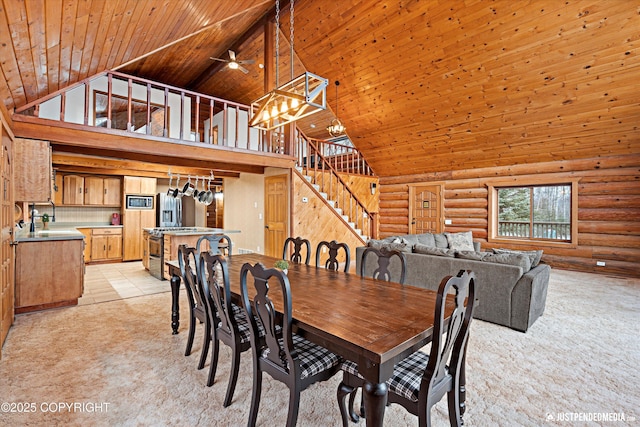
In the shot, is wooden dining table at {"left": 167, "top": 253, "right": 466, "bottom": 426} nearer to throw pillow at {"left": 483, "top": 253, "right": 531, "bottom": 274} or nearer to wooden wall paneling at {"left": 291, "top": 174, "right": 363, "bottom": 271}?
throw pillow at {"left": 483, "top": 253, "right": 531, "bottom": 274}

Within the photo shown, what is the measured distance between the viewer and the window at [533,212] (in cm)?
710

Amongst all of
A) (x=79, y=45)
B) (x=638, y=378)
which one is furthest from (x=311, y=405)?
(x=79, y=45)

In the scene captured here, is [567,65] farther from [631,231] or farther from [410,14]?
[631,231]

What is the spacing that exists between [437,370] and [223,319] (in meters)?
1.51

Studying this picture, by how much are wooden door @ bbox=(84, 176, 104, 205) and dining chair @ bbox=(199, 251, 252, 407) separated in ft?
22.4

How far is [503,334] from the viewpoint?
335 cm

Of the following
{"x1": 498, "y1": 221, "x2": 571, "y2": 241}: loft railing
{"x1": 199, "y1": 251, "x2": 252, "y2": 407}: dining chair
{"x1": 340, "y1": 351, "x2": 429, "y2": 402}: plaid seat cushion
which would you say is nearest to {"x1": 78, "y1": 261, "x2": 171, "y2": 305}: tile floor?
{"x1": 199, "y1": 251, "x2": 252, "y2": 407}: dining chair

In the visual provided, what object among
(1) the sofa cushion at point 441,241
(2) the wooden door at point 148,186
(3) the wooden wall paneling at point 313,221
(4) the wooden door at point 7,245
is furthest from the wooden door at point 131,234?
(1) the sofa cushion at point 441,241

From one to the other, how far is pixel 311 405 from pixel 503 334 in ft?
7.78

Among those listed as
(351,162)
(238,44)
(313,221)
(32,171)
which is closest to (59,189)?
(32,171)

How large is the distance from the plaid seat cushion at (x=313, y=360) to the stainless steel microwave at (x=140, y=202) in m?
7.39

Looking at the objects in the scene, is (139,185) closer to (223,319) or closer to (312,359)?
(223,319)

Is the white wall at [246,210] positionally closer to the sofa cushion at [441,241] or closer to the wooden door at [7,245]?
the sofa cushion at [441,241]

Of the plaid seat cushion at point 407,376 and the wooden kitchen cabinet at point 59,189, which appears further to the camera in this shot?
the wooden kitchen cabinet at point 59,189
